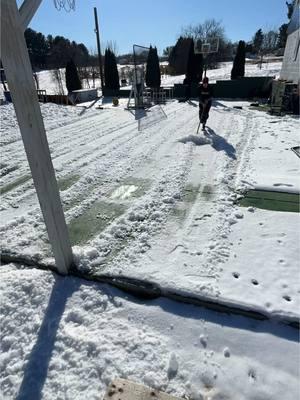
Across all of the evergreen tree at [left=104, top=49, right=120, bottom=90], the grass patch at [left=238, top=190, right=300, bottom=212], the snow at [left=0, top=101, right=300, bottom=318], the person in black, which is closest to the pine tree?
the evergreen tree at [left=104, top=49, right=120, bottom=90]

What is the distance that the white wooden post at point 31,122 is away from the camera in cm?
193

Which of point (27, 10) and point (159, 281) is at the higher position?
point (27, 10)

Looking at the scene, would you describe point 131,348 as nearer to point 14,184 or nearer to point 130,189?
point 130,189

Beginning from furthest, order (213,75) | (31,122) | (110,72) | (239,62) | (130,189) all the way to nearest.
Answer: (213,75), (239,62), (110,72), (130,189), (31,122)

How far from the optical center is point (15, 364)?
200 cm

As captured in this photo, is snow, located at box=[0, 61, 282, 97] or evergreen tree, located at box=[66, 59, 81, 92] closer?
evergreen tree, located at box=[66, 59, 81, 92]

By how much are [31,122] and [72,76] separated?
792 inches

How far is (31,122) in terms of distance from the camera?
7.32ft

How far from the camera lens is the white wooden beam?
2.01m

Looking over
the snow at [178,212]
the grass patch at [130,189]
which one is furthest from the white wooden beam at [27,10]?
the grass patch at [130,189]

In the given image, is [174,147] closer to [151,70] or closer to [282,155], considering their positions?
[282,155]

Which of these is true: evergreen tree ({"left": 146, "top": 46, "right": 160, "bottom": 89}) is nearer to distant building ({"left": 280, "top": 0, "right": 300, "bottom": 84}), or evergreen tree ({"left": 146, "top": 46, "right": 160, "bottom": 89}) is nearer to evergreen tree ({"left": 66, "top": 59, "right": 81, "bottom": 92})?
evergreen tree ({"left": 66, "top": 59, "right": 81, "bottom": 92})

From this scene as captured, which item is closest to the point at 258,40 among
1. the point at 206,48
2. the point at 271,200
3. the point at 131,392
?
the point at 206,48

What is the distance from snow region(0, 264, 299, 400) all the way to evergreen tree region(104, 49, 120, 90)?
20400 millimetres
